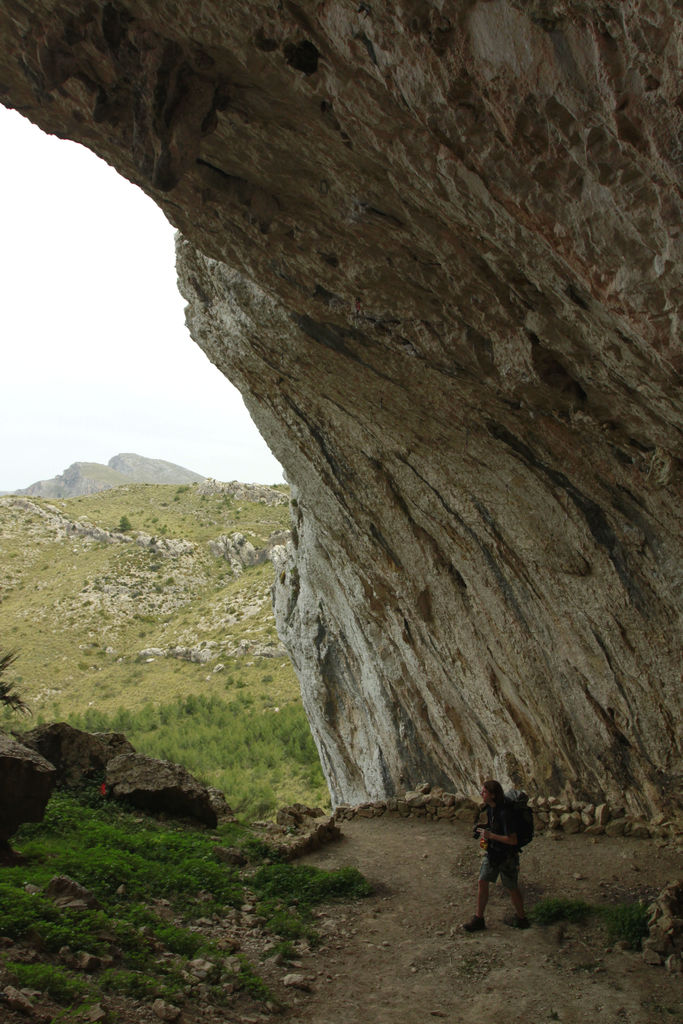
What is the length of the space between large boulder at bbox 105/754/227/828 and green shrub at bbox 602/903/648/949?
603cm

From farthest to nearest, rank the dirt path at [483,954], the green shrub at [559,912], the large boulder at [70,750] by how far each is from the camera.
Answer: the large boulder at [70,750], the green shrub at [559,912], the dirt path at [483,954]

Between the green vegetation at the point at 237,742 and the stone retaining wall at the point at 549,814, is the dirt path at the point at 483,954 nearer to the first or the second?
the stone retaining wall at the point at 549,814

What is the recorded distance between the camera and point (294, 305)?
8.46 metres

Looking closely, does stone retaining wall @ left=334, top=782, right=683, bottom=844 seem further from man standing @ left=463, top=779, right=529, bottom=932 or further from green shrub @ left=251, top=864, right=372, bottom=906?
green shrub @ left=251, top=864, right=372, bottom=906

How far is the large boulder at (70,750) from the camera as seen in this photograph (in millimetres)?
10884

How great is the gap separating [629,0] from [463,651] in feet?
32.7

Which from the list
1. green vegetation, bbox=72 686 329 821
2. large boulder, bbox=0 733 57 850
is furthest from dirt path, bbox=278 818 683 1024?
green vegetation, bbox=72 686 329 821

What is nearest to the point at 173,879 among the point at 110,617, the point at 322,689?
the point at 322,689

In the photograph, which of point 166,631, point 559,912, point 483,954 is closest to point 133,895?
point 483,954

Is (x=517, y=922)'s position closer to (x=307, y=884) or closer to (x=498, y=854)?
(x=498, y=854)

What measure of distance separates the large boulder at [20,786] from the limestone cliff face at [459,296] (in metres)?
6.02

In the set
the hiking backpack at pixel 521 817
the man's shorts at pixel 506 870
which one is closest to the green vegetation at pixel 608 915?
the man's shorts at pixel 506 870

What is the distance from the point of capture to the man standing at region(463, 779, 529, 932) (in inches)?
274

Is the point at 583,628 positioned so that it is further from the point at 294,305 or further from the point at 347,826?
the point at 347,826
